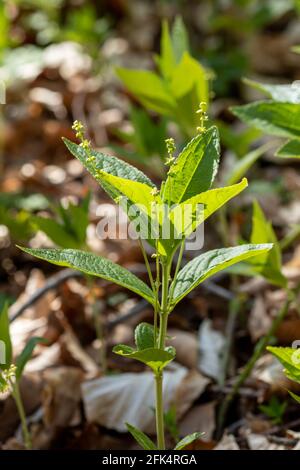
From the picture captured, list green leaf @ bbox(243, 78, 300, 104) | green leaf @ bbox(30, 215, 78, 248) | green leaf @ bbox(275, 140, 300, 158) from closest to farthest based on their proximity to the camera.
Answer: green leaf @ bbox(275, 140, 300, 158), green leaf @ bbox(243, 78, 300, 104), green leaf @ bbox(30, 215, 78, 248)

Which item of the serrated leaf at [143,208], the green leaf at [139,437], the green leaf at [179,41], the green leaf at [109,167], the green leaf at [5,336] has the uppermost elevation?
the green leaf at [179,41]

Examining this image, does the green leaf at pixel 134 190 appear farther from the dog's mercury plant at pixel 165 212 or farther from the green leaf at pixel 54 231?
the green leaf at pixel 54 231

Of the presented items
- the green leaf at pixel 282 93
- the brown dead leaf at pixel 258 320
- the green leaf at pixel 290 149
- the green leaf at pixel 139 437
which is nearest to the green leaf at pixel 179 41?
the green leaf at pixel 282 93

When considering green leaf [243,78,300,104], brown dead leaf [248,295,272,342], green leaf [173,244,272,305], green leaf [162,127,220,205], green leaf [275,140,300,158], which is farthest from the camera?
brown dead leaf [248,295,272,342]

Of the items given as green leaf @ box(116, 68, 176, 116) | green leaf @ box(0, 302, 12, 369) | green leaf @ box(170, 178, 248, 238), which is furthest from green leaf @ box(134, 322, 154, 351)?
green leaf @ box(116, 68, 176, 116)

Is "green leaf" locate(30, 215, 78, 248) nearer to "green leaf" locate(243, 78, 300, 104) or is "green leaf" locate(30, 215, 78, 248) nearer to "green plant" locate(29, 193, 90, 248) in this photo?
"green plant" locate(29, 193, 90, 248)

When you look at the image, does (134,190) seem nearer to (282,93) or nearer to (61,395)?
(282,93)
